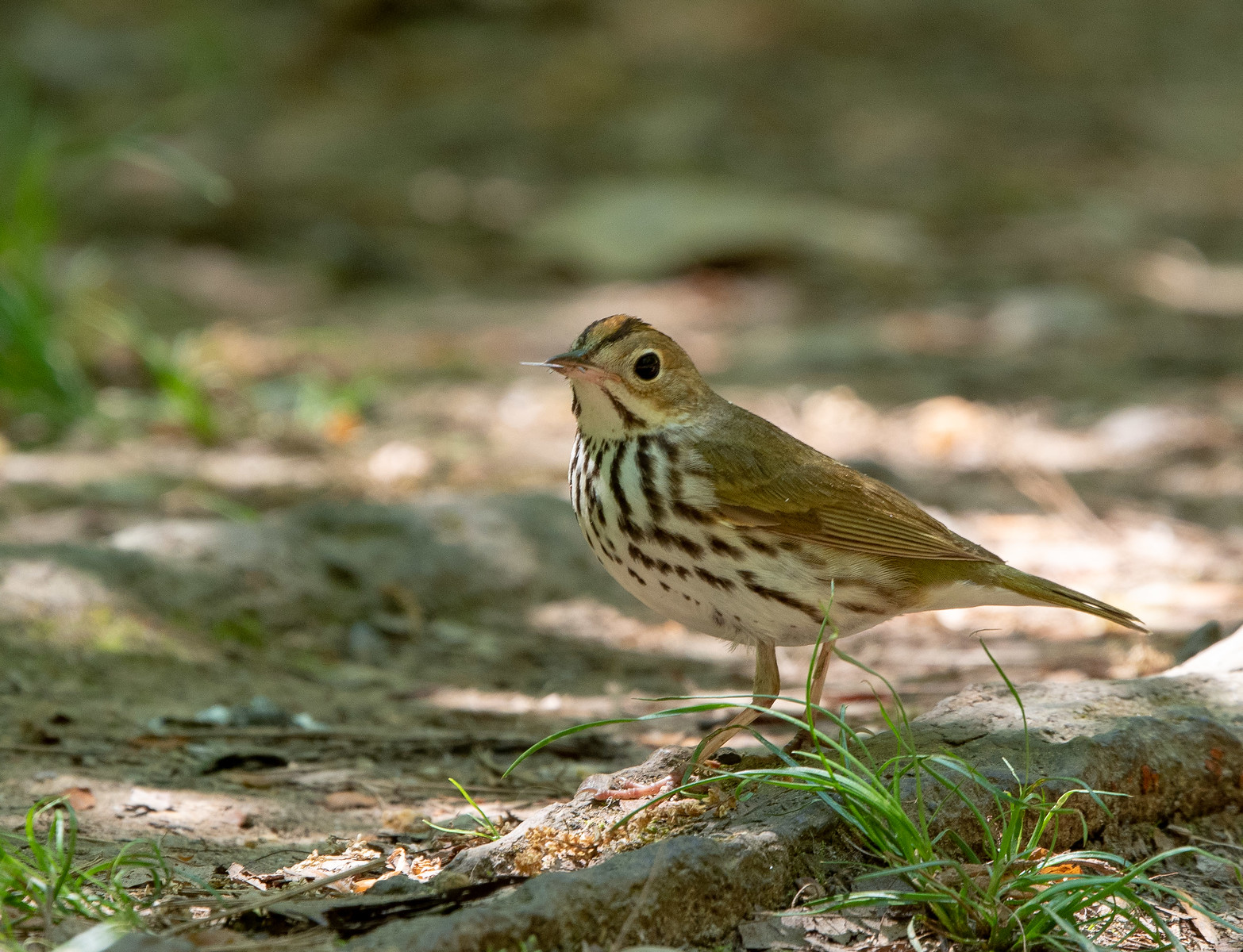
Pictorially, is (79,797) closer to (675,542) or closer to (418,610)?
(675,542)

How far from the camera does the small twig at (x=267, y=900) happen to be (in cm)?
218

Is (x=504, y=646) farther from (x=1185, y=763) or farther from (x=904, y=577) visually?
(x=1185, y=763)

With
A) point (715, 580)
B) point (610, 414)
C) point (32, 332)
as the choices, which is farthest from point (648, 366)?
point (32, 332)

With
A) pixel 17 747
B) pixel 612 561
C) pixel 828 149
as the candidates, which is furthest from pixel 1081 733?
pixel 828 149

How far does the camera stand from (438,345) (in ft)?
26.3

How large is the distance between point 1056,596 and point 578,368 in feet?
4.16

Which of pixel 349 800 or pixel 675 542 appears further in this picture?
pixel 349 800

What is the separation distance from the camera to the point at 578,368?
3158mm

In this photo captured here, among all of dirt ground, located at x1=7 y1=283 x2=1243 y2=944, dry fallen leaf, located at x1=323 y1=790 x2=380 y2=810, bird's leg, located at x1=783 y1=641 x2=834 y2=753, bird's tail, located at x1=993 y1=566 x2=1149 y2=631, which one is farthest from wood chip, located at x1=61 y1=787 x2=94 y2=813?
bird's tail, located at x1=993 y1=566 x2=1149 y2=631

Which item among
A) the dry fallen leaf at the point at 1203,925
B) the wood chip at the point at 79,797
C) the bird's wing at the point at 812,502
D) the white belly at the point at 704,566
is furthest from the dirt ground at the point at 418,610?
the dry fallen leaf at the point at 1203,925

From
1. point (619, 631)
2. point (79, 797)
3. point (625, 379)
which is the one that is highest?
point (625, 379)

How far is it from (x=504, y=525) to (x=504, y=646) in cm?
56

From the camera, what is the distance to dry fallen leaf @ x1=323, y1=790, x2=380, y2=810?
3.19 meters

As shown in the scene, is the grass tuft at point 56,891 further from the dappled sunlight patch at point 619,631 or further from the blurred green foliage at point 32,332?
the blurred green foliage at point 32,332
